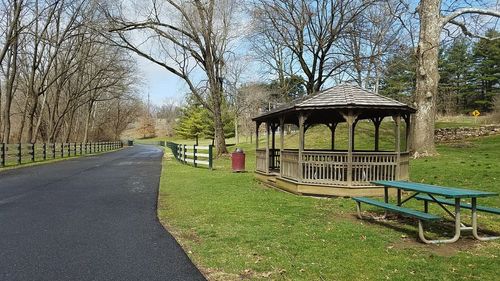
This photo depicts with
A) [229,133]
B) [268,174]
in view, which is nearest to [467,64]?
[229,133]

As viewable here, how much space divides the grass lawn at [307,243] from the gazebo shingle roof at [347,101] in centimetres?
260

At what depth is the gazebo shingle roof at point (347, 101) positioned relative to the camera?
11.3m

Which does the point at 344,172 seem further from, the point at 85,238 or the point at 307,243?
the point at 85,238

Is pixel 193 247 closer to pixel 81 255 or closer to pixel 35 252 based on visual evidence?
pixel 81 255

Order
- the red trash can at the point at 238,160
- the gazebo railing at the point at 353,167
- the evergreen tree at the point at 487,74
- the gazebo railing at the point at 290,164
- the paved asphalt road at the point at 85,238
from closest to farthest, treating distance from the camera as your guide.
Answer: the paved asphalt road at the point at 85,238 → the gazebo railing at the point at 353,167 → the gazebo railing at the point at 290,164 → the red trash can at the point at 238,160 → the evergreen tree at the point at 487,74

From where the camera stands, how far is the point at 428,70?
1769cm

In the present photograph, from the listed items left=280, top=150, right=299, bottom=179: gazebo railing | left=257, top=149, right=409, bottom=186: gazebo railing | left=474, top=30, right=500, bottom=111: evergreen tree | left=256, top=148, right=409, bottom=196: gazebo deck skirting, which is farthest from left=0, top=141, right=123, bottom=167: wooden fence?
left=474, top=30, right=500, bottom=111: evergreen tree

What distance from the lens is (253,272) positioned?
16.3 feet

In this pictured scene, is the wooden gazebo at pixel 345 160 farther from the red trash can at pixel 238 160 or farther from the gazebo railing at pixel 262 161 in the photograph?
the red trash can at pixel 238 160

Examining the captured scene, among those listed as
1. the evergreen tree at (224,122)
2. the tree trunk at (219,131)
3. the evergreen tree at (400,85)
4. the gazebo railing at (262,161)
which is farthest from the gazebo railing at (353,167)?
the evergreen tree at (224,122)

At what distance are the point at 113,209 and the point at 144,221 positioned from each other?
154 centimetres

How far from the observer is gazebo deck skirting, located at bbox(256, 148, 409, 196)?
37.5ft

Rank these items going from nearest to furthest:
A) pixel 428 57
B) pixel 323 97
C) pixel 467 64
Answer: pixel 323 97, pixel 428 57, pixel 467 64

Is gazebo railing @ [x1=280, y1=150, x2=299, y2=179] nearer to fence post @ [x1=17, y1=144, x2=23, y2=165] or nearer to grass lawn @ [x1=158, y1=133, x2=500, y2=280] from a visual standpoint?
grass lawn @ [x1=158, y1=133, x2=500, y2=280]
